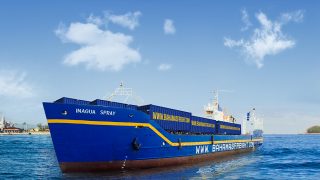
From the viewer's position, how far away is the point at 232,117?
73.2 metres

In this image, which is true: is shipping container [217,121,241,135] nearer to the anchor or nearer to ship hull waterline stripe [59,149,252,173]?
ship hull waterline stripe [59,149,252,173]

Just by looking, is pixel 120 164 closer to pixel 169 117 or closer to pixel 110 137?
pixel 110 137

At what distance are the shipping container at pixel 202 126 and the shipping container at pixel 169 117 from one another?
1.80 meters

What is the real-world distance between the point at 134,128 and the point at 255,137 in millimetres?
53783

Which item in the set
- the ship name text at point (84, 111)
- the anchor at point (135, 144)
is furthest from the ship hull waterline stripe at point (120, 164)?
the ship name text at point (84, 111)

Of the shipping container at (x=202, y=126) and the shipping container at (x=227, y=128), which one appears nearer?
the shipping container at (x=202, y=126)

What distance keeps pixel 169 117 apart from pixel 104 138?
11530mm

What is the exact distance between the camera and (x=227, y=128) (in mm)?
61031

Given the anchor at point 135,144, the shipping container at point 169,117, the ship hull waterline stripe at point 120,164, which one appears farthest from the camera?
the shipping container at point 169,117

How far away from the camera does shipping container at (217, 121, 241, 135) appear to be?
Answer: 186 ft

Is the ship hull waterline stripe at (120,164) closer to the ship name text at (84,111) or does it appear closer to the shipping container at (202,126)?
the ship name text at (84,111)

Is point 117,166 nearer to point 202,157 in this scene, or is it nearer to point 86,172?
point 86,172

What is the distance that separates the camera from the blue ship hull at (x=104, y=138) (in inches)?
1118

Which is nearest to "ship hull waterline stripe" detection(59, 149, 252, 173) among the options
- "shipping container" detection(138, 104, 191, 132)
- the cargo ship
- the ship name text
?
the cargo ship
